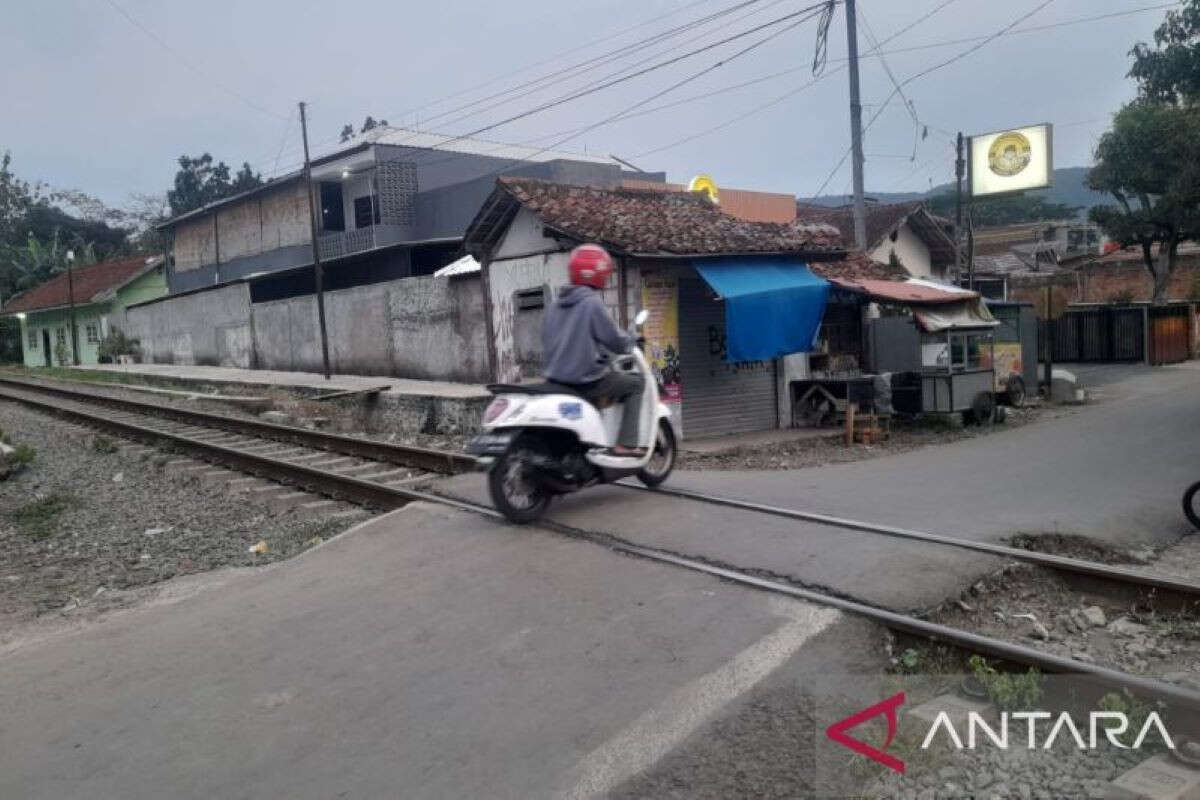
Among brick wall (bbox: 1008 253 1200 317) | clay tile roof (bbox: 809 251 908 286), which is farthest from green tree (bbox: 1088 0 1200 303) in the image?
clay tile roof (bbox: 809 251 908 286)

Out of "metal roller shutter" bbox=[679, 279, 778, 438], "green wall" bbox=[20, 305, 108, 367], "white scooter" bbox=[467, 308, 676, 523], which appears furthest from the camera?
"green wall" bbox=[20, 305, 108, 367]

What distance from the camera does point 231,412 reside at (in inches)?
701

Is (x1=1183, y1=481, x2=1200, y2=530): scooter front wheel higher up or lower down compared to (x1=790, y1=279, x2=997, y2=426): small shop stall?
lower down

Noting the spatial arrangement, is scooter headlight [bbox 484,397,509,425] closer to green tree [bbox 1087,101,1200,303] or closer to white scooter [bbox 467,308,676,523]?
white scooter [bbox 467,308,676,523]

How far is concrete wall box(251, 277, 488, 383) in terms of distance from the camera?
18344mm

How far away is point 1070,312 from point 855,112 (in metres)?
15.6

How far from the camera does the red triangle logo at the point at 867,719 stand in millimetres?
3520

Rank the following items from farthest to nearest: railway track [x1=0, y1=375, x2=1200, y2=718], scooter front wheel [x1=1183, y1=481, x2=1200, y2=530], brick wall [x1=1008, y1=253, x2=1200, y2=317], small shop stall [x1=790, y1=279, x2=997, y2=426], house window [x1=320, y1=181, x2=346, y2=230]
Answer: brick wall [x1=1008, y1=253, x2=1200, y2=317] → house window [x1=320, y1=181, x2=346, y2=230] → small shop stall [x1=790, y1=279, x2=997, y2=426] → scooter front wheel [x1=1183, y1=481, x2=1200, y2=530] → railway track [x1=0, y1=375, x2=1200, y2=718]

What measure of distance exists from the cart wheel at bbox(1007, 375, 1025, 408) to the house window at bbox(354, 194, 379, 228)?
21901 mm

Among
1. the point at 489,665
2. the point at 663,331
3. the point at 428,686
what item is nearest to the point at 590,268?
the point at 489,665

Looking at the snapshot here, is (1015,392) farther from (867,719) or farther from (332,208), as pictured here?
(332,208)

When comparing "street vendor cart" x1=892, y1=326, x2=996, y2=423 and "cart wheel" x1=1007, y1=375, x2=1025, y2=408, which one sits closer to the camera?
"street vendor cart" x1=892, y1=326, x2=996, y2=423

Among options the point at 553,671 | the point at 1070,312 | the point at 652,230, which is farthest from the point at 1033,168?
the point at 553,671

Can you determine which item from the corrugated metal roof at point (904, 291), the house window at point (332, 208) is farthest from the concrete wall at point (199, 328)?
the corrugated metal roof at point (904, 291)
